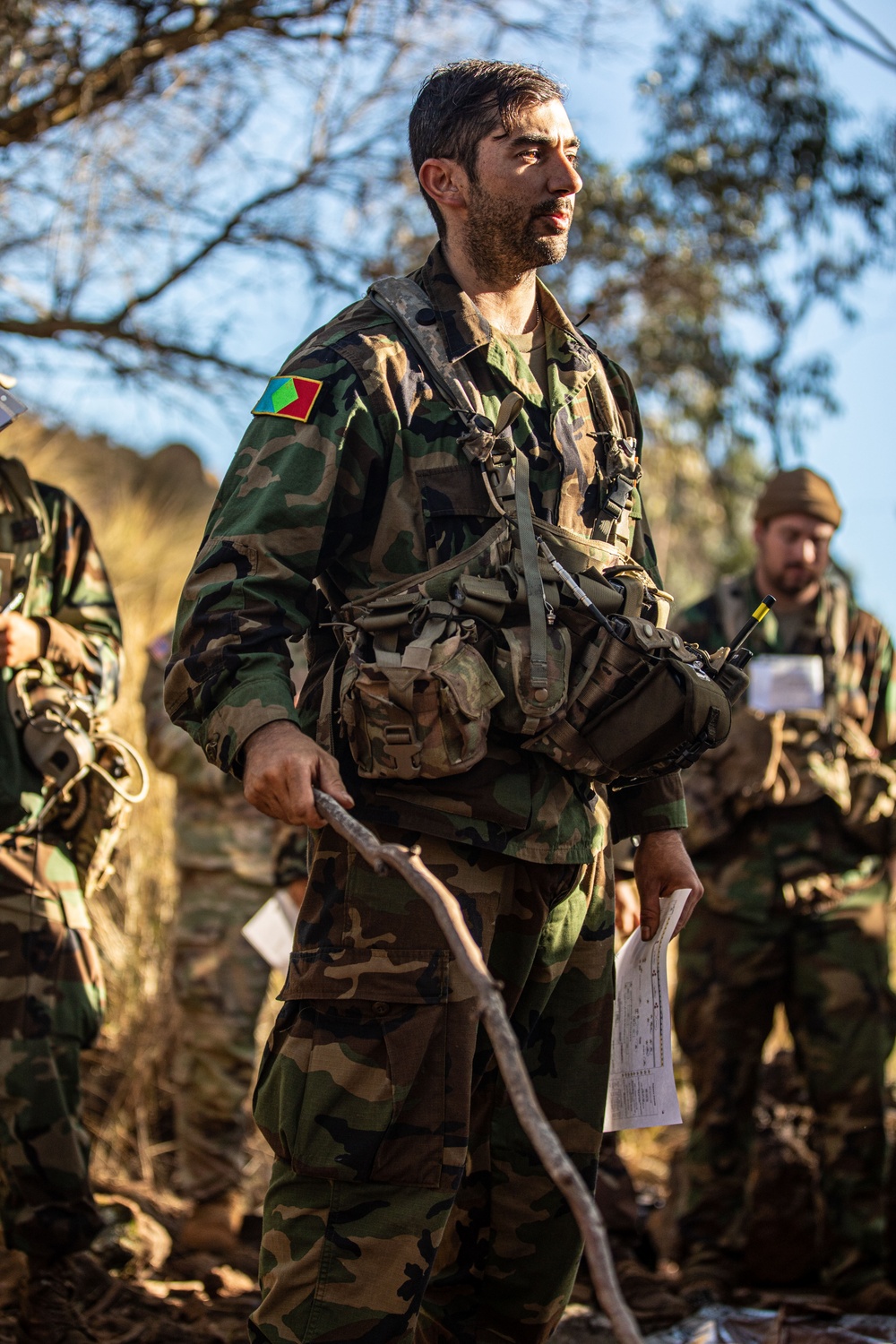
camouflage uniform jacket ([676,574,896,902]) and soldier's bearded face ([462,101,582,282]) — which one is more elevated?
soldier's bearded face ([462,101,582,282])

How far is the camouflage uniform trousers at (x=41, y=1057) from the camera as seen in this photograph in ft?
11.1

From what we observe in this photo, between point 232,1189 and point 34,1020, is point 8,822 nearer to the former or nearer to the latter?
point 34,1020

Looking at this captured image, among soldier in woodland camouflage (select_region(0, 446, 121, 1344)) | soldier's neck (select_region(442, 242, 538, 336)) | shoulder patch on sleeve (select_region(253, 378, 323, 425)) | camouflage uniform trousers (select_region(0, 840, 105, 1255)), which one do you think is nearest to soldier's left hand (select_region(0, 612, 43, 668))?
soldier in woodland camouflage (select_region(0, 446, 121, 1344))

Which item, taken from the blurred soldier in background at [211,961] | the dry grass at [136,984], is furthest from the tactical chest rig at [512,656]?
the dry grass at [136,984]

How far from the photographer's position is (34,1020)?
345cm

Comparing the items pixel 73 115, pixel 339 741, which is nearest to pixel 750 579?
pixel 339 741

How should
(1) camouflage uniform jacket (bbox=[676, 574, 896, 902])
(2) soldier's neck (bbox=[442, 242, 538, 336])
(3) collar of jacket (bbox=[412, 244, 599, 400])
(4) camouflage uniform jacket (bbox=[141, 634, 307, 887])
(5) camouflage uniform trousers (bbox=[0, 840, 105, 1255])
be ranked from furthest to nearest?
(4) camouflage uniform jacket (bbox=[141, 634, 307, 887]), (1) camouflage uniform jacket (bbox=[676, 574, 896, 902]), (5) camouflage uniform trousers (bbox=[0, 840, 105, 1255]), (2) soldier's neck (bbox=[442, 242, 538, 336]), (3) collar of jacket (bbox=[412, 244, 599, 400])

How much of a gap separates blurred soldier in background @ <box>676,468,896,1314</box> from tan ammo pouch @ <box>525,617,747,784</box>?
221cm

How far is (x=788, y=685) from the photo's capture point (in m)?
4.82

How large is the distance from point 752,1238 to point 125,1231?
2111 millimetres

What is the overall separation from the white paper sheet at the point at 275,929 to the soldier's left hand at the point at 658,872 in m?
1.34

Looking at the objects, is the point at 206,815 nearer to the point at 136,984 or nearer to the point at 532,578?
the point at 136,984

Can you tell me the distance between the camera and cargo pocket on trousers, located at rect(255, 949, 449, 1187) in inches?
90.0

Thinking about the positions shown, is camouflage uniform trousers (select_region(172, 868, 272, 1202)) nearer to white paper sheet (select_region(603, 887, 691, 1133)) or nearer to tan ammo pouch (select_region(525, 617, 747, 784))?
white paper sheet (select_region(603, 887, 691, 1133))
